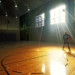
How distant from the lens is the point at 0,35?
2005 cm

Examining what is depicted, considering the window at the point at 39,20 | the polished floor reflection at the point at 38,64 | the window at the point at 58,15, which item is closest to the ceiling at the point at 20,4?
the window at the point at 39,20

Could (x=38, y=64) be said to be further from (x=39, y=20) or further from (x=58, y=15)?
(x=39, y=20)

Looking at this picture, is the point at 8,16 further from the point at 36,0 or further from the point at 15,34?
the point at 36,0

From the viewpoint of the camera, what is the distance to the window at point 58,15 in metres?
11.1

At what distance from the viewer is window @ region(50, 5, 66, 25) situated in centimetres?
1106

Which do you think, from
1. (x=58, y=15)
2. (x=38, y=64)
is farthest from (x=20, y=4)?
(x=38, y=64)

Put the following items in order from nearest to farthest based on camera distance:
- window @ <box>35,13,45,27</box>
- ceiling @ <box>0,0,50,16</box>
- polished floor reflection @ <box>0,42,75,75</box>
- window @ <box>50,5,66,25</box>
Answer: polished floor reflection @ <box>0,42,75,75</box>, window @ <box>50,5,66,25</box>, ceiling @ <box>0,0,50,16</box>, window @ <box>35,13,45,27</box>

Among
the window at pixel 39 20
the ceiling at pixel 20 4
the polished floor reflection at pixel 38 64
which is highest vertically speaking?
the ceiling at pixel 20 4

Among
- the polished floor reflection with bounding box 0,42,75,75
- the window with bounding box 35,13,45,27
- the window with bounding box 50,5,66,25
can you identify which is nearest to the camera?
the polished floor reflection with bounding box 0,42,75,75

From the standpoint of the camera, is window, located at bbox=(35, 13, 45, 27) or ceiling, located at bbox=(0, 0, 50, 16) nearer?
ceiling, located at bbox=(0, 0, 50, 16)

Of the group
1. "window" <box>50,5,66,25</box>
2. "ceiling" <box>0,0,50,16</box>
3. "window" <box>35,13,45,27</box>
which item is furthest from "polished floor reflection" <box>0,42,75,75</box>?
"window" <box>35,13,45,27</box>

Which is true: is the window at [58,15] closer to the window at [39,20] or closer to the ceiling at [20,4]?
the window at [39,20]

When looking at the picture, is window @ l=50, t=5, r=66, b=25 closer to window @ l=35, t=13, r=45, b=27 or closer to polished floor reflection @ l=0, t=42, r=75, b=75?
window @ l=35, t=13, r=45, b=27

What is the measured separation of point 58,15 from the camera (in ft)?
37.8
